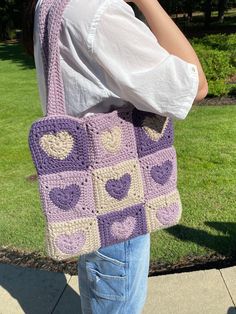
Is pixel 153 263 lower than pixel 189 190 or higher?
higher

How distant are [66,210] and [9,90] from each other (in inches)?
421

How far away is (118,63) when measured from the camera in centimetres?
135

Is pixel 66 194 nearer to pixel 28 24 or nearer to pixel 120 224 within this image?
pixel 120 224

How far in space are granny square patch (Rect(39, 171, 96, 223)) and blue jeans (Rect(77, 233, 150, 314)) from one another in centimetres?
20

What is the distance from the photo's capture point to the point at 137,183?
5.22 ft

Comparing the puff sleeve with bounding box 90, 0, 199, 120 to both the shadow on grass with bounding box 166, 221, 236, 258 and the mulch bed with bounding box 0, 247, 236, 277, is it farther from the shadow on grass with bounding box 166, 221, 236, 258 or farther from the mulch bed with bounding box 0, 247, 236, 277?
the shadow on grass with bounding box 166, 221, 236, 258

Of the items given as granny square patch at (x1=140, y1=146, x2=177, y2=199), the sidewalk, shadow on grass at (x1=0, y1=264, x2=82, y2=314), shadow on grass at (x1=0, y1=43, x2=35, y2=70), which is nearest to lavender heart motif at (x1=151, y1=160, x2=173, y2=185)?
granny square patch at (x1=140, y1=146, x2=177, y2=199)

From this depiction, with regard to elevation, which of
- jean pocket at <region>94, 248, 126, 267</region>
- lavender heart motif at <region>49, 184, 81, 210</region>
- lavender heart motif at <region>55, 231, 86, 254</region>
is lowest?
jean pocket at <region>94, 248, 126, 267</region>

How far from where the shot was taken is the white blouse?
132cm

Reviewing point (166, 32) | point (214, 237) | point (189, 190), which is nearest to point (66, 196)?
point (166, 32)

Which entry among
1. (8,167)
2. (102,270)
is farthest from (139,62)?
(8,167)

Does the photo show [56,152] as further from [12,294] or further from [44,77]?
[12,294]

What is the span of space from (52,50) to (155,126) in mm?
409

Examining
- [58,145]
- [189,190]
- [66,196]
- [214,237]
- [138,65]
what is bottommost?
[189,190]
